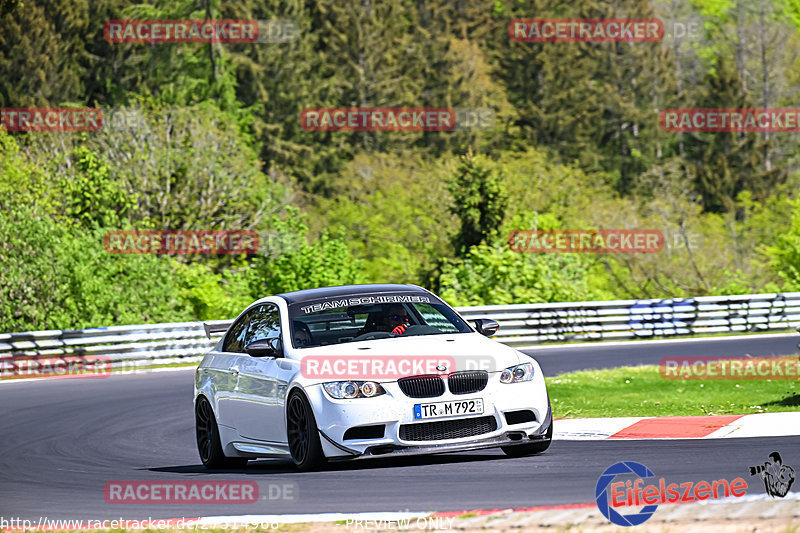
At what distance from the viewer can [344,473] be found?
1005 centimetres

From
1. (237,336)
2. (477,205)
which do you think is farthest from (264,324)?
(477,205)

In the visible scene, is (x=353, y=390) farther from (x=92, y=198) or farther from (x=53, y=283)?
(x=92, y=198)

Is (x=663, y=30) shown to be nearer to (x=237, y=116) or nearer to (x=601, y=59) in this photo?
(x=601, y=59)

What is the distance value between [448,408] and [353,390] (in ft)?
2.43

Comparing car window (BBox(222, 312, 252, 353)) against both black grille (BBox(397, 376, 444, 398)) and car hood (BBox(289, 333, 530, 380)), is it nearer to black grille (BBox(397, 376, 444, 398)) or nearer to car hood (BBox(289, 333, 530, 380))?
car hood (BBox(289, 333, 530, 380))

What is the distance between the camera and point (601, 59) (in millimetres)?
79250

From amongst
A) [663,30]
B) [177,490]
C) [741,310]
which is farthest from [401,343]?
[663,30]

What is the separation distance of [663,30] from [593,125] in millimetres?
8629
